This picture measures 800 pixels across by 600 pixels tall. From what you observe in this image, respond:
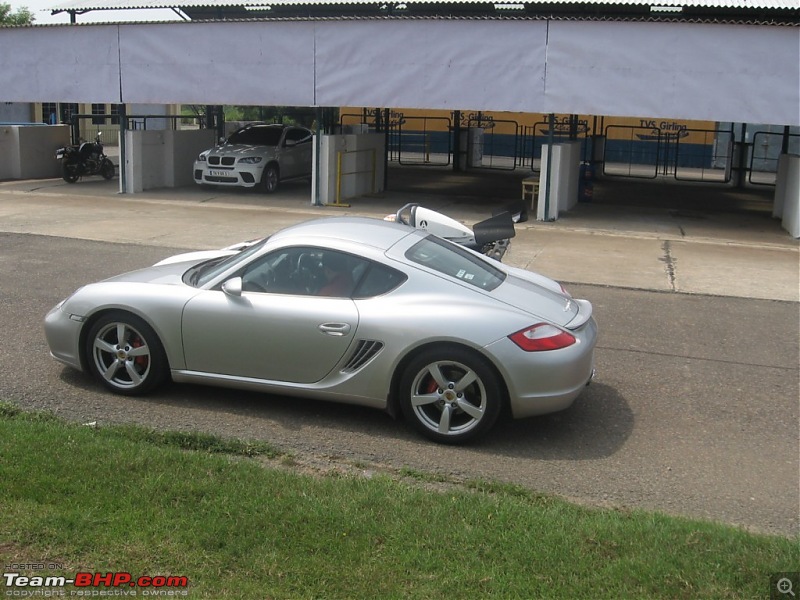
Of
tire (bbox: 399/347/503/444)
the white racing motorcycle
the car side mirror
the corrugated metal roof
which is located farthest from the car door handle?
the corrugated metal roof

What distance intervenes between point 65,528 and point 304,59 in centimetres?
1569

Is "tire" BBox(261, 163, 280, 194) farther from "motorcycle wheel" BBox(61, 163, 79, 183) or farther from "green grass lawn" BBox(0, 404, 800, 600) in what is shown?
"green grass lawn" BBox(0, 404, 800, 600)

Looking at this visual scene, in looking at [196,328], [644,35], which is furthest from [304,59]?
[196,328]

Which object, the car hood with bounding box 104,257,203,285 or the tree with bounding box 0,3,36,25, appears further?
the tree with bounding box 0,3,36,25

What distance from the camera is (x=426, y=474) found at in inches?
200

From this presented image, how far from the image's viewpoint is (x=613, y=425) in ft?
20.1

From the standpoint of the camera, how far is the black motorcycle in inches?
906

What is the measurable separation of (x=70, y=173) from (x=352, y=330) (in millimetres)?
19652

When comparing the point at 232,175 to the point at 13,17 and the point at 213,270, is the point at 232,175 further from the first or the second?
the point at 13,17

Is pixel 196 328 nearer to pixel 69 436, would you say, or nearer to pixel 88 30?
pixel 69 436

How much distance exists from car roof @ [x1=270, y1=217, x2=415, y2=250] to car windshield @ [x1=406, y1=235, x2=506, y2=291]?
0.58ft

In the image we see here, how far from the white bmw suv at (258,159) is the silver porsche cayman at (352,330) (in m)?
14.6

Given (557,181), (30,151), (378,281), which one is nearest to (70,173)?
(30,151)

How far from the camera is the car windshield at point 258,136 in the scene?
71.9 ft
